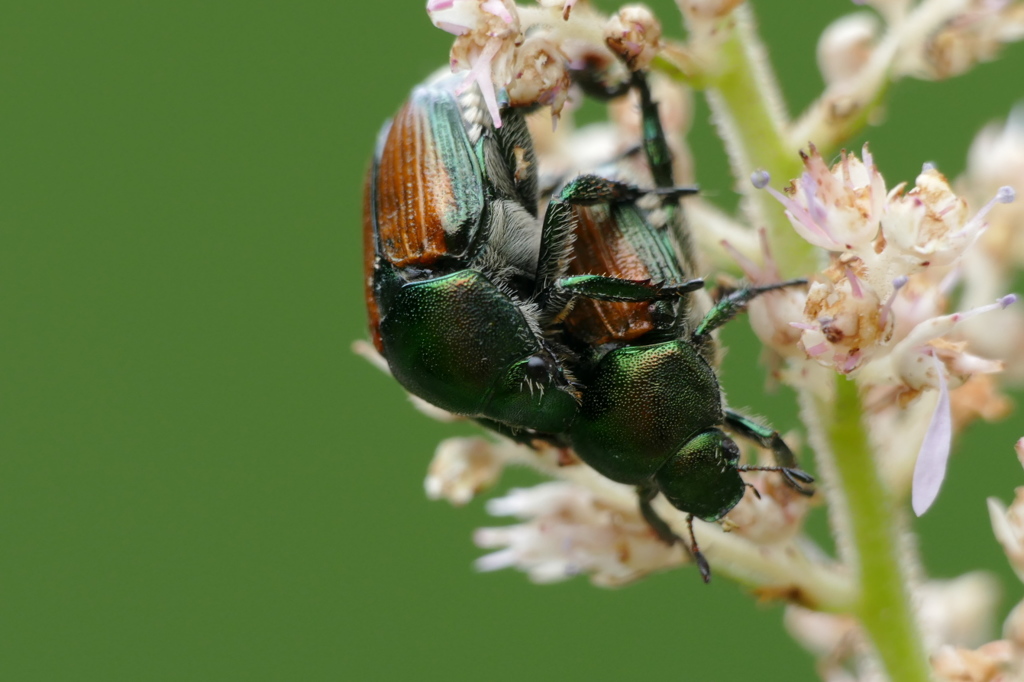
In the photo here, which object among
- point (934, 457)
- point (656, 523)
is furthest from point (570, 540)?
point (934, 457)

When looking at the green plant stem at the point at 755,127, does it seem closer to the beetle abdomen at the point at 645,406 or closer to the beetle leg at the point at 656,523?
the beetle abdomen at the point at 645,406

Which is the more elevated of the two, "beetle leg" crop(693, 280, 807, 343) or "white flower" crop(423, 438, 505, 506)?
"beetle leg" crop(693, 280, 807, 343)

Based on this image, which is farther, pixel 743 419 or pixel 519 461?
pixel 519 461

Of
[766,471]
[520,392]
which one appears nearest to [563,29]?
[520,392]

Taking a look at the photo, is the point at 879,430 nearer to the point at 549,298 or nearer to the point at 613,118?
the point at 549,298

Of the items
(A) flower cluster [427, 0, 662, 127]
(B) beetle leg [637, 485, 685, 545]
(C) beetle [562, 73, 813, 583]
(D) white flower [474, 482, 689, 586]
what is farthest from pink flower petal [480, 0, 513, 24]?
(D) white flower [474, 482, 689, 586]

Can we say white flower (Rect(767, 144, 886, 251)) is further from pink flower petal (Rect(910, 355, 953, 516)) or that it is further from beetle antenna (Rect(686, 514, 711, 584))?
beetle antenna (Rect(686, 514, 711, 584))

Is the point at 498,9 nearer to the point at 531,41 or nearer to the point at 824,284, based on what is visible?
the point at 531,41

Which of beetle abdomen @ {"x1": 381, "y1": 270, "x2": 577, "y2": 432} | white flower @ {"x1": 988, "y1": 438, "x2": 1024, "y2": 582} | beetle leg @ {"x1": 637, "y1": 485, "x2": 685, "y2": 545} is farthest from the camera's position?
beetle leg @ {"x1": 637, "y1": 485, "x2": 685, "y2": 545}
